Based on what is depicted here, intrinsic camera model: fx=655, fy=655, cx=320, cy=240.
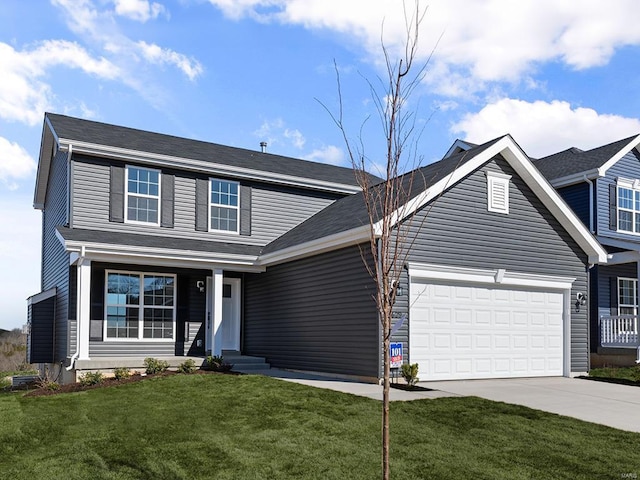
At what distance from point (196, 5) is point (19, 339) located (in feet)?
85.2

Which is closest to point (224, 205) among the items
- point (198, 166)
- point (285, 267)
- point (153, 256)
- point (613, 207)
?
point (198, 166)

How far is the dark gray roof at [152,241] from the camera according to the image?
15.4 m

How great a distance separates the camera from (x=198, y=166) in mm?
17875

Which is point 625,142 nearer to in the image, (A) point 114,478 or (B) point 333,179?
(B) point 333,179

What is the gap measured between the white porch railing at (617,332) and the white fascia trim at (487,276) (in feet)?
17.5

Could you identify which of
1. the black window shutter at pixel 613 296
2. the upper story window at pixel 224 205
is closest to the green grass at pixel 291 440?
the upper story window at pixel 224 205

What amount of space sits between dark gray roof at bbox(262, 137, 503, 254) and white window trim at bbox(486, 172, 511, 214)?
31.6 inches

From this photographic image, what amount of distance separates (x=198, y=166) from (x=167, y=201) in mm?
1279

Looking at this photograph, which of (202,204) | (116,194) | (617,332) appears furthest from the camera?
(617,332)

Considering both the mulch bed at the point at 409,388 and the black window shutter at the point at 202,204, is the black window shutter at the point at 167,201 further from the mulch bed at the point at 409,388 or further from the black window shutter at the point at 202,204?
the mulch bed at the point at 409,388

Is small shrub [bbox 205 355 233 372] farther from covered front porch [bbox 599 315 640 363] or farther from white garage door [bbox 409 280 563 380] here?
covered front porch [bbox 599 315 640 363]

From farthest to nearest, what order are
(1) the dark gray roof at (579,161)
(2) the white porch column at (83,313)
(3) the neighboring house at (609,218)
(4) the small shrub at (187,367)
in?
(1) the dark gray roof at (579,161) → (3) the neighboring house at (609,218) → (4) the small shrub at (187,367) → (2) the white porch column at (83,313)

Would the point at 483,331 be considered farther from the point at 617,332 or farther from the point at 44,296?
the point at 44,296

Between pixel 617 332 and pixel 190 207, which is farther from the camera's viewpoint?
pixel 617 332
